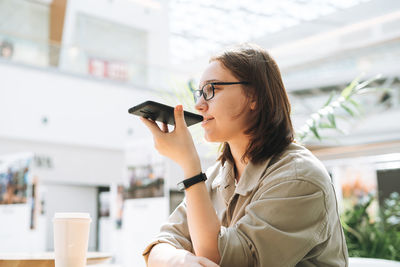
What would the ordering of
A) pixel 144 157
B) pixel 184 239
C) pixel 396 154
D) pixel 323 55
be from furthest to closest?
pixel 323 55 < pixel 144 157 < pixel 396 154 < pixel 184 239

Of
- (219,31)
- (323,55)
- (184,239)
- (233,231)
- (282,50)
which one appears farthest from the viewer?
(219,31)

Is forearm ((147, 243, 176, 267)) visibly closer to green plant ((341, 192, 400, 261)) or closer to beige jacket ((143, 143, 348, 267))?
beige jacket ((143, 143, 348, 267))

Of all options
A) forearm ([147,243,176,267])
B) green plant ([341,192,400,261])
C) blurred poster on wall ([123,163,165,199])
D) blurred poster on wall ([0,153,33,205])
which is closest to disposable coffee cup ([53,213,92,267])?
forearm ([147,243,176,267])

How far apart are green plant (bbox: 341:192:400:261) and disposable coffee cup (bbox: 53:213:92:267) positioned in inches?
134

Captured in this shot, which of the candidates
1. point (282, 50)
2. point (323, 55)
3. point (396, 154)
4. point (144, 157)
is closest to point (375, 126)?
point (323, 55)

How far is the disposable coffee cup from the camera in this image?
3.67 ft

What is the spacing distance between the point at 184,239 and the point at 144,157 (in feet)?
15.2

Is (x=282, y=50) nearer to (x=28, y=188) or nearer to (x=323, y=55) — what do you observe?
(x=323, y=55)

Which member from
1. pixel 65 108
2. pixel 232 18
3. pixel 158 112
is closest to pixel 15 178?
pixel 65 108

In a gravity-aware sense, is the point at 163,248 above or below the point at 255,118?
below

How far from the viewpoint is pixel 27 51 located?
11.1 meters

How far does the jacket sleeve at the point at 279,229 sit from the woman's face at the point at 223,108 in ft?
0.90

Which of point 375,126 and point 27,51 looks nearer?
point 27,51

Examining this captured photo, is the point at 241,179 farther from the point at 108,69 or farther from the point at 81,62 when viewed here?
the point at 108,69
